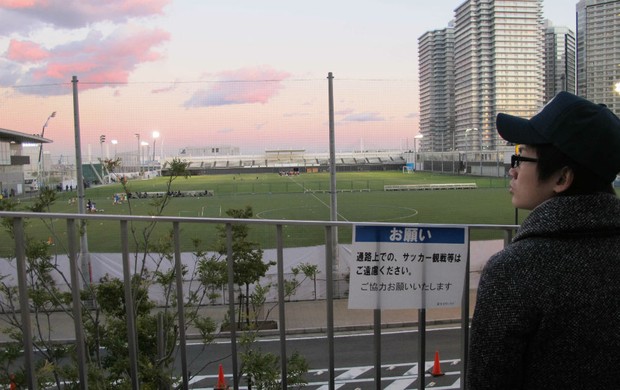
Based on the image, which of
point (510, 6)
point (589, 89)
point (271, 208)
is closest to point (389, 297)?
point (589, 89)

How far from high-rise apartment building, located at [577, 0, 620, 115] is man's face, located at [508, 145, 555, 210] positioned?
12003 mm

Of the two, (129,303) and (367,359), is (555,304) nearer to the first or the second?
(129,303)

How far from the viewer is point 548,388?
1279 mm

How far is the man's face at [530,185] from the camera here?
1338 millimetres

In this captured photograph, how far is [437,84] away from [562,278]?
805 inches

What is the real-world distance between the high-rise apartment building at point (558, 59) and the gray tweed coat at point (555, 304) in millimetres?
11138

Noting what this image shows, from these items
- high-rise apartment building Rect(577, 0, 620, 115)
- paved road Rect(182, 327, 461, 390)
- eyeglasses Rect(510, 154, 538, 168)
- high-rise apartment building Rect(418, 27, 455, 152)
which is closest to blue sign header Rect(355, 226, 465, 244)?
eyeglasses Rect(510, 154, 538, 168)

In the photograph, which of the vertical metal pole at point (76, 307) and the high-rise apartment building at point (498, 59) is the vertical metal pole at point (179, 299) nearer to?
the vertical metal pole at point (76, 307)

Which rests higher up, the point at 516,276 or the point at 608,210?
the point at 608,210

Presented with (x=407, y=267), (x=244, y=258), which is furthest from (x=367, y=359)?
(x=407, y=267)

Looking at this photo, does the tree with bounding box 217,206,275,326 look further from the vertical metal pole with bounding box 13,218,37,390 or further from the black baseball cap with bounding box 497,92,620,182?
the black baseball cap with bounding box 497,92,620,182

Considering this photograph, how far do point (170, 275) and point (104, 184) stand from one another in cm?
3193

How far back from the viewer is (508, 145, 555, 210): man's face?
1.34 metres

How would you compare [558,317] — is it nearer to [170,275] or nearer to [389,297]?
[389,297]
